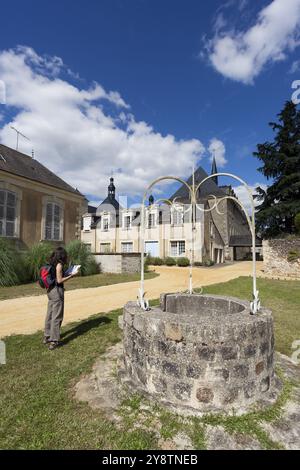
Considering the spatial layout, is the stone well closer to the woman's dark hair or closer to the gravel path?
the woman's dark hair

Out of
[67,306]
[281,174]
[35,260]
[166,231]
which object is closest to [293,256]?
[281,174]

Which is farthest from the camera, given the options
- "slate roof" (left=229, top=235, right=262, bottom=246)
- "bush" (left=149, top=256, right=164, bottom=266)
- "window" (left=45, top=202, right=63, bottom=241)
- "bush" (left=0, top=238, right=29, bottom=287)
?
"slate roof" (left=229, top=235, right=262, bottom=246)

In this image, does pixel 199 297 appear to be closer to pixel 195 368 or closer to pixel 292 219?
pixel 195 368

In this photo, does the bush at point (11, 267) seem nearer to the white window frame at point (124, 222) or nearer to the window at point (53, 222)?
the window at point (53, 222)

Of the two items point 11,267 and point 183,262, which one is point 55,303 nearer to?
point 11,267

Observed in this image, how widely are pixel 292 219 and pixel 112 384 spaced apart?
59.5 feet

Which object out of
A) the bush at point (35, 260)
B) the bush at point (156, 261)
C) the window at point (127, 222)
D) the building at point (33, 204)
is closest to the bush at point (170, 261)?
the bush at point (156, 261)

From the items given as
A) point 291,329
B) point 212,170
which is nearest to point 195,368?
point 291,329

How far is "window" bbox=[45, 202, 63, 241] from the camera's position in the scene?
1470 centimetres

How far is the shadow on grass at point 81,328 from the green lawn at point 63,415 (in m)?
0.30

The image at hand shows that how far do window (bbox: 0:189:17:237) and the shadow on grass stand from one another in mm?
9535

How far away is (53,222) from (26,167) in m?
3.63

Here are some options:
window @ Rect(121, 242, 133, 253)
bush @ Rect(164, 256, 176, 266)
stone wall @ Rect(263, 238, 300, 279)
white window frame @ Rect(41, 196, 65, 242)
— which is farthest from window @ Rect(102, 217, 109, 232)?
stone wall @ Rect(263, 238, 300, 279)

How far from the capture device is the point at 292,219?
57.4ft
